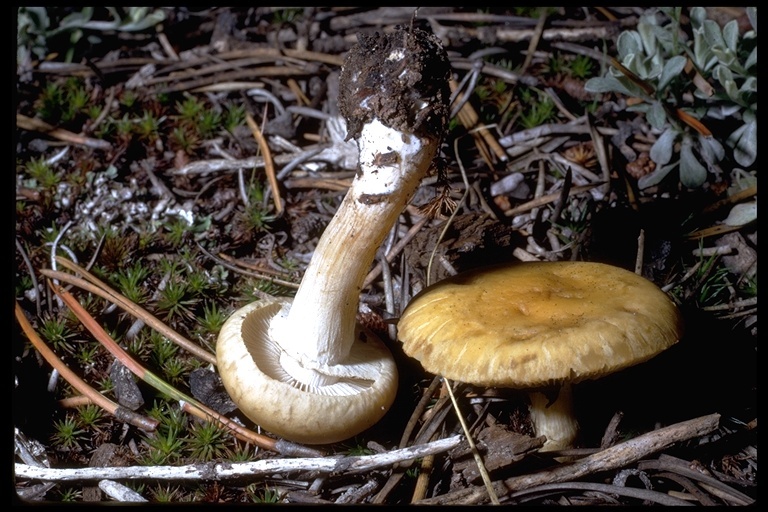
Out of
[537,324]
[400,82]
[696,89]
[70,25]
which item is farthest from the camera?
[70,25]

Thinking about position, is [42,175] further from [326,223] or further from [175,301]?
[326,223]

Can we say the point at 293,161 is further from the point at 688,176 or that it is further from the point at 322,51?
the point at 688,176

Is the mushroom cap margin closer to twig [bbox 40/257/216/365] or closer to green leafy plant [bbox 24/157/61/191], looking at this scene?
twig [bbox 40/257/216/365]

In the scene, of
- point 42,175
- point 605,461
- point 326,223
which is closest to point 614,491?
point 605,461

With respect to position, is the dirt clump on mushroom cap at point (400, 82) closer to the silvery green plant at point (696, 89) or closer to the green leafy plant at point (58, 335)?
the silvery green plant at point (696, 89)

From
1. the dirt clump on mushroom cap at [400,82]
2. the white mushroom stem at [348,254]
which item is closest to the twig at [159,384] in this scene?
the white mushroom stem at [348,254]

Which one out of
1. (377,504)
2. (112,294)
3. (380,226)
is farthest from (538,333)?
(112,294)
